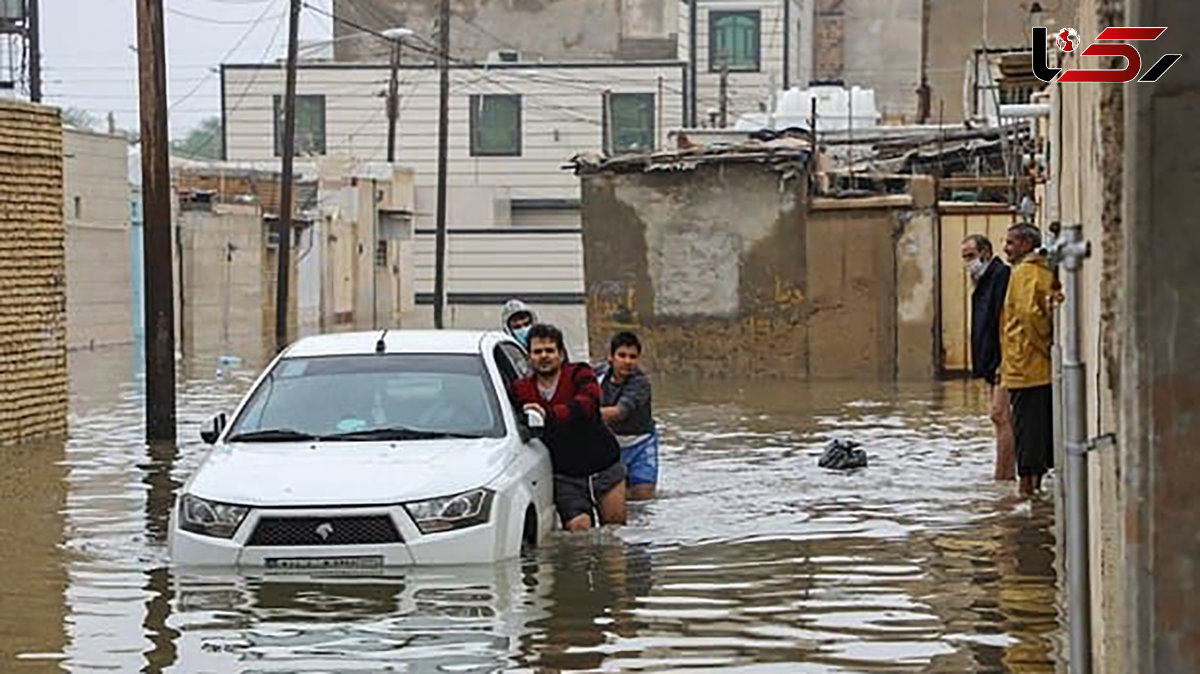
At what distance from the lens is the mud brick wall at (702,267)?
30.8 metres

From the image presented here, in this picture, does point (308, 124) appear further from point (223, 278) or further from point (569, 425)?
point (569, 425)

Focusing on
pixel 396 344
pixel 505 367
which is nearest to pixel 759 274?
pixel 505 367

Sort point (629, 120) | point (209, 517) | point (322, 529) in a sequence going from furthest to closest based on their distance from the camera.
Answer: point (629, 120) → point (209, 517) → point (322, 529)

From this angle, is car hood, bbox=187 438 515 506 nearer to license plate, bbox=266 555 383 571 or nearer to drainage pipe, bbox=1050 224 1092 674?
license plate, bbox=266 555 383 571

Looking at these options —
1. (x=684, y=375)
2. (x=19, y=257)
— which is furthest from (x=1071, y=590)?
(x=684, y=375)

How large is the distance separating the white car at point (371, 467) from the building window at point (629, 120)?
193 ft

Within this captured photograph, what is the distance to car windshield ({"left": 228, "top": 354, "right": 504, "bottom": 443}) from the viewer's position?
12.8 metres

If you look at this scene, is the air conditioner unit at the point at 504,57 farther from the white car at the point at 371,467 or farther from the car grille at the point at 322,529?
the car grille at the point at 322,529

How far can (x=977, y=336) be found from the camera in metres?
15.9

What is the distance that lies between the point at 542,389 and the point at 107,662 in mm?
3838

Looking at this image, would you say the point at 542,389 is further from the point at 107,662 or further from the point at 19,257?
the point at 19,257

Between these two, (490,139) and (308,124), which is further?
(308,124)

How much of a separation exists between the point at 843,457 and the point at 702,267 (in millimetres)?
12418

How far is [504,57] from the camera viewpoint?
240 feet
